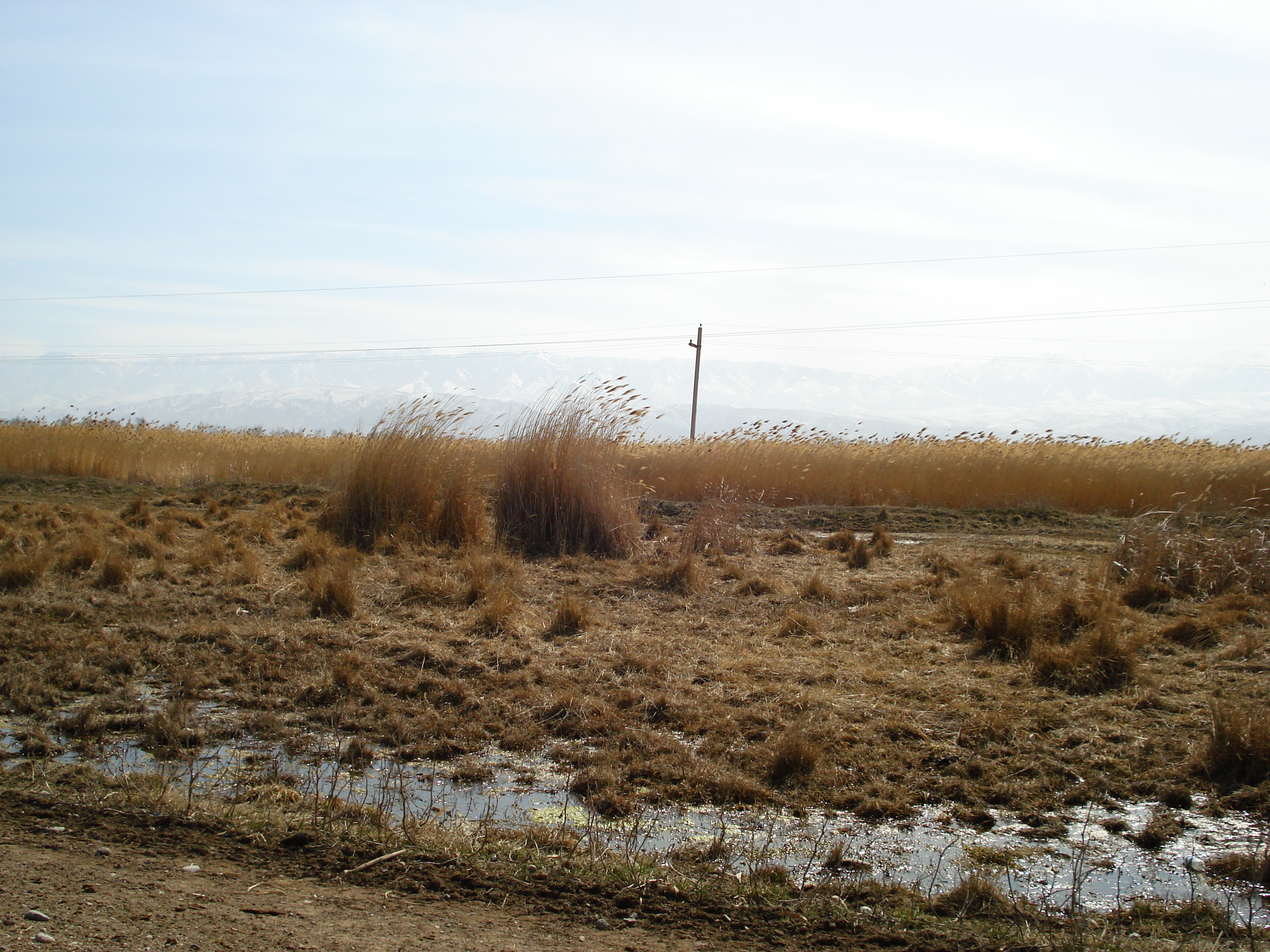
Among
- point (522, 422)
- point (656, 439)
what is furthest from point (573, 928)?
point (656, 439)

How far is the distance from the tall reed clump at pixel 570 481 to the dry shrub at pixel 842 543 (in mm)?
2409

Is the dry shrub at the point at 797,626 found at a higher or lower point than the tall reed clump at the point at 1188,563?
lower

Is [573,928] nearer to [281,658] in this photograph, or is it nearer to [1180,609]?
[281,658]

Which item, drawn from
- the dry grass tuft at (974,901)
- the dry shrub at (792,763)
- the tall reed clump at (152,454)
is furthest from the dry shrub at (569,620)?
the tall reed clump at (152,454)

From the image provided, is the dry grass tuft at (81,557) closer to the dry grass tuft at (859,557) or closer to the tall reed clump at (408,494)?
the tall reed clump at (408,494)

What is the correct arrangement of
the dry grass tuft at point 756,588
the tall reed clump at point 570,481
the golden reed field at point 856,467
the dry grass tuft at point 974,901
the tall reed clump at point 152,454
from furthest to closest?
the tall reed clump at point 152,454 → the golden reed field at point 856,467 → the tall reed clump at point 570,481 → the dry grass tuft at point 756,588 → the dry grass tuft at point 974,901

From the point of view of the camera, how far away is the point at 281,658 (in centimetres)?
532

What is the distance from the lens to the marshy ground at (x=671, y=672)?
378cm

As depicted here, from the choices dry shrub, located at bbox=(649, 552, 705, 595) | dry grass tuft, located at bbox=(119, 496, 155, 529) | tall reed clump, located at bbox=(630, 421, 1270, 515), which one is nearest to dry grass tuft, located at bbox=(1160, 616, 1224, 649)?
dry shrub, located at bbox=(649, 552, 705, 595)

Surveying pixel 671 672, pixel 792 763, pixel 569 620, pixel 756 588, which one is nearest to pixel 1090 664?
pixel 792 763

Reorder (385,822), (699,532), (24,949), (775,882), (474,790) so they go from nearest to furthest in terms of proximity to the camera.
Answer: (24,949)
(775,882)
(385,822)
(474,790)
(699,532)

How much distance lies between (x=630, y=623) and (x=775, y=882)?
149 inches

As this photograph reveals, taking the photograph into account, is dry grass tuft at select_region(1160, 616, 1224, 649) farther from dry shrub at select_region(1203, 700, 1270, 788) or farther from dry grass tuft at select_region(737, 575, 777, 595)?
dry grass tuft at select_region(737, 575, 777, 595)

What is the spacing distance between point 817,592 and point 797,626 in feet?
3.89
